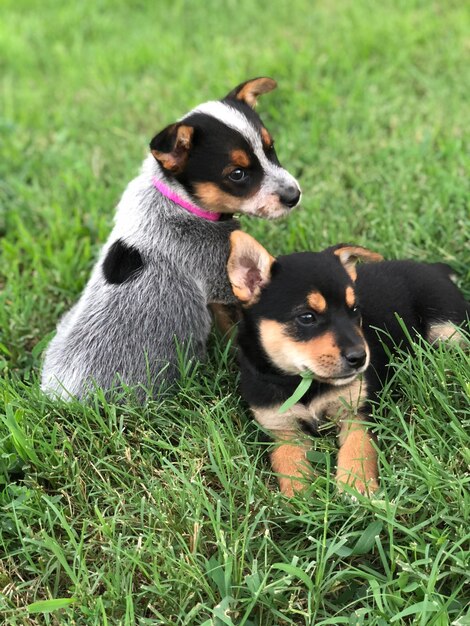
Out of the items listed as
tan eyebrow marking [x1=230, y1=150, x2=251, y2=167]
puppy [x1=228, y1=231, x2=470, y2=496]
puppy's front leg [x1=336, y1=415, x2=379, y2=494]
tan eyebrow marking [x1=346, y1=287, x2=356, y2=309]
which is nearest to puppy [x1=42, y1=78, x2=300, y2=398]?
tan eyebrow marking [x1=230, y1=150, x2=251, y2=167]

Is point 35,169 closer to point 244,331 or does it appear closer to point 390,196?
Result: point 390,196

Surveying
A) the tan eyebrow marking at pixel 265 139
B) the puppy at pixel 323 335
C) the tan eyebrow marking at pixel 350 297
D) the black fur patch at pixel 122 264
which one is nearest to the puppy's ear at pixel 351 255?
the puppy at pixel 323 335

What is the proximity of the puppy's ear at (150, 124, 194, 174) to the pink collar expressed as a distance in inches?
5.1

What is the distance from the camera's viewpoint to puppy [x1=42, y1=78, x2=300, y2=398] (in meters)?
3.82

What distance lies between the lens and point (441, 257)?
15.0 feet

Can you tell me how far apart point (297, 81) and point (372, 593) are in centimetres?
515

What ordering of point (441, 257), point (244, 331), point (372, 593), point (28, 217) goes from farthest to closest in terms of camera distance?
point (28, 217) → point (441, 257) → point (244, 331) → point (372, 593)

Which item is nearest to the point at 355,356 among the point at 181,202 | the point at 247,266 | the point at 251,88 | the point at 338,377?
the point at 338,377

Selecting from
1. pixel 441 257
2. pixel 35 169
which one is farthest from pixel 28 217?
pixel 441 257

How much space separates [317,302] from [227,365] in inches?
33.5

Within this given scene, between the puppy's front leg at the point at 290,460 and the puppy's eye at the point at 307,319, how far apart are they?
1.77 ft

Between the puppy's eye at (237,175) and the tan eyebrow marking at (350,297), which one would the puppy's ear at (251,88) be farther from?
the tan eyebrow marking at (350,297)

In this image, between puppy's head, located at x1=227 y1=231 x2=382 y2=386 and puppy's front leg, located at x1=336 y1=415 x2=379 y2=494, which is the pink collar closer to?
puppy's head, located at x1=227 y1=231 x2=382 y2=386

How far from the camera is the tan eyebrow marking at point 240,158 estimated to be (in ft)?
12.6
